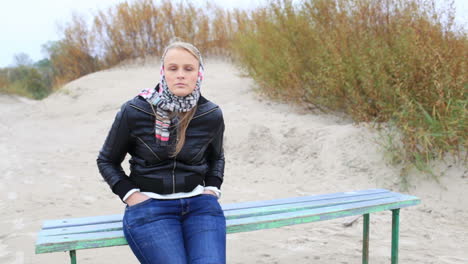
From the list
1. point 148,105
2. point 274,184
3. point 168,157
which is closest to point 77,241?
point 168,157

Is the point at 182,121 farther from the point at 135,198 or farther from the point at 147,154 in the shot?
the point at 135,198

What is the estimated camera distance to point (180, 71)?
1.95m

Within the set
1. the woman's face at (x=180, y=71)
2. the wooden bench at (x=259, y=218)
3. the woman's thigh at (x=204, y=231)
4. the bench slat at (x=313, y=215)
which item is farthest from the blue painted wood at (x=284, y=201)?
the woman's face at (x=180, y=71)

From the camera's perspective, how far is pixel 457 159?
4.30 meters

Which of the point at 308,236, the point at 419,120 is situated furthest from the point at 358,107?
the point at 308,236

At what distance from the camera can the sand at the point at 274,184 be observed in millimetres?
2963

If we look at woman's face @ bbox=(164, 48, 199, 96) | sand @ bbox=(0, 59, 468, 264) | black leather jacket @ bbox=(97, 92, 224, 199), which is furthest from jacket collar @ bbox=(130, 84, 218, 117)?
sand @ bbox=(0, 59, 468, 264)

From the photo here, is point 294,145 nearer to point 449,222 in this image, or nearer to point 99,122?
point 449,222

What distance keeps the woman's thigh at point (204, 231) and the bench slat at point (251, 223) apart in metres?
0.18

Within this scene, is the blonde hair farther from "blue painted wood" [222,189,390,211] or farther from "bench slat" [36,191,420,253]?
"blue painted wood" [222,189,390,211]

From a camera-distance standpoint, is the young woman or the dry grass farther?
the dry grass

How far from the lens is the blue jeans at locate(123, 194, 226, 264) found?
1778 millimetres

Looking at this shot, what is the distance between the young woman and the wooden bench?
0.17m

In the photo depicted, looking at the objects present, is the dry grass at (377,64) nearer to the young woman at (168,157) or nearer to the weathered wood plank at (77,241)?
the young woman at (168,157)
